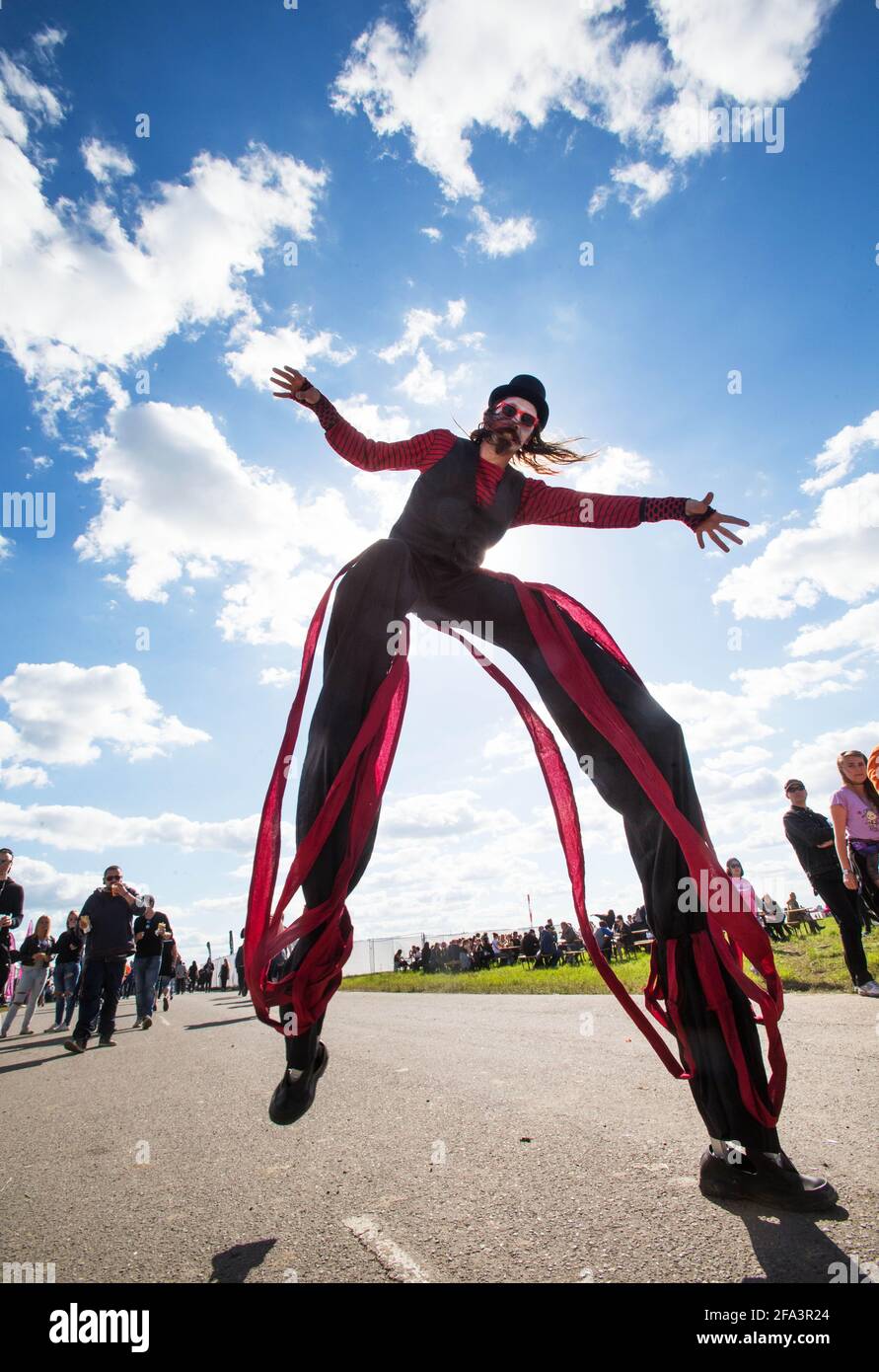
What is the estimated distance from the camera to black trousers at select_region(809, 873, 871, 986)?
5.87 metres

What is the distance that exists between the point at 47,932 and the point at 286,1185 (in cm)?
1157

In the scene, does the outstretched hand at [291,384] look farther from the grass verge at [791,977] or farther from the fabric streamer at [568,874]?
the grass verge at [791,977]

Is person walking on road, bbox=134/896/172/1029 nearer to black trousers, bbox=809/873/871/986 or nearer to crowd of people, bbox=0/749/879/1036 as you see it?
crowd of people, bbox=0/749/879/1036

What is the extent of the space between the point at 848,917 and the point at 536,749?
15.3 ft

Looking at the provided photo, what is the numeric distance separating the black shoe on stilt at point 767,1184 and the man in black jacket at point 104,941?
8.38 meters

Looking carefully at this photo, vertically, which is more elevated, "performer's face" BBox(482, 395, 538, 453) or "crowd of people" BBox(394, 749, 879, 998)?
"performer's face" BBox(482, 395, 538, 453)

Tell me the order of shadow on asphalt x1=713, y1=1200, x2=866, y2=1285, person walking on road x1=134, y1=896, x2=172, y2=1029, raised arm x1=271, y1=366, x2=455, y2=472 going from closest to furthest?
shadow on asphalt x1=713, y1=1200, x2=866, y2=1285
raised arm x1=271, y1=366, x2=455, y2=472
person walking on road x1=134, y1=896, x2=172, y2=1029

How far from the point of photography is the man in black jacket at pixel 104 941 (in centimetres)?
870

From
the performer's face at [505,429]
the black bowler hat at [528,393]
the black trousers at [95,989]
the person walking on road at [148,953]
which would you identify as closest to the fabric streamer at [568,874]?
the performer's face at [505,429]

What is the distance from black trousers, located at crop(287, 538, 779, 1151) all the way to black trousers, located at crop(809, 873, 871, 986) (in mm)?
4577

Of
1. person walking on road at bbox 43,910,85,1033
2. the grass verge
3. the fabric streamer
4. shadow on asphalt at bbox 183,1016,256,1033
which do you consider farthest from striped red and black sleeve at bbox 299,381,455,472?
shadow on asphalt at bbox 183,1016,256,1033

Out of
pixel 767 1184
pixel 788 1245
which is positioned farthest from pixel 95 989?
pixel 788 1245
